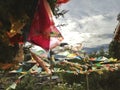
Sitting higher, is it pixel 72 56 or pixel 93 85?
pixel 72 56

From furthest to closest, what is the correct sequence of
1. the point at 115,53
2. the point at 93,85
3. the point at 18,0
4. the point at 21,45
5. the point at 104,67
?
the point at 115,53 → the point at 93,85 → the point at 104,67 → the point at 21,45 → the point at 18,0

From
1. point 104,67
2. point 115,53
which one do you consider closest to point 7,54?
point 104,67

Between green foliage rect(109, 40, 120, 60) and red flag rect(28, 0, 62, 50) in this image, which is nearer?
red flag rect(28, 0, 62, 50)

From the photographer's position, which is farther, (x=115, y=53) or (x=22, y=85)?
(x=115, y=53)

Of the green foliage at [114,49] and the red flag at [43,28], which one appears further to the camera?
the green foliage at [114,49]

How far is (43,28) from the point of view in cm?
626

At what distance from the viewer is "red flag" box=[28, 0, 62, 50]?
6238 mm

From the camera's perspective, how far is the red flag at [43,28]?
6238mm

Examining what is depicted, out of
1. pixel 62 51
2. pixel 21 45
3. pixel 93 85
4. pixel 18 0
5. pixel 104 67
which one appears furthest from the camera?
pixel 93 85

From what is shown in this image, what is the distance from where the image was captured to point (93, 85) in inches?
1204

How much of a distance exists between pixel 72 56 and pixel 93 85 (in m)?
11.2

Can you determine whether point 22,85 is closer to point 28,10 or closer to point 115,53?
point 115,53

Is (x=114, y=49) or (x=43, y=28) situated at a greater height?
(x=43, y=28)

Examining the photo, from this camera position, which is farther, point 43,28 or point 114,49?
point 114,49
